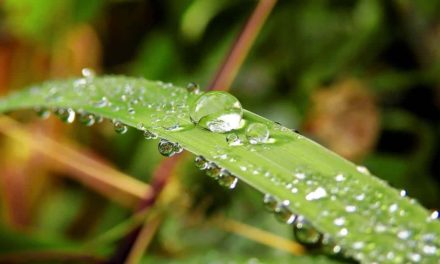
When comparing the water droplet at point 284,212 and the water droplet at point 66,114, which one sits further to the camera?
the water droplet at point 66,114

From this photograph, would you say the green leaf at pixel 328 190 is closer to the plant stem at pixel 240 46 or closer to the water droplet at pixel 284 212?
the water droplet at pixel 284 212

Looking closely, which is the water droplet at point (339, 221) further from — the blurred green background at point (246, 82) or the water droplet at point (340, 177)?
the blurred green background at point (246, 82)

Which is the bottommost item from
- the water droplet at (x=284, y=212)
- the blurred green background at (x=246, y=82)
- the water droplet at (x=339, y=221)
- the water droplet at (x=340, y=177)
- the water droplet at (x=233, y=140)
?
the blurred green background at (x=246, y=82)

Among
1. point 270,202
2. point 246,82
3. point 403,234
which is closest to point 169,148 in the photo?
point 270,202

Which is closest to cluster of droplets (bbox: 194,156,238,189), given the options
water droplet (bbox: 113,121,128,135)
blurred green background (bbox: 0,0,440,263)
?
water droplet (bbox: 113,121,128,135)

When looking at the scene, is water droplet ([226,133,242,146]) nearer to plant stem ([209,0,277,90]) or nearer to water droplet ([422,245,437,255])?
water droplet ([422,245,437,255])

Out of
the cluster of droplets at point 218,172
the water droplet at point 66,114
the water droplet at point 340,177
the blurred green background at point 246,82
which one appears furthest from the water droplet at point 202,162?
the blurred green background at point 246,82

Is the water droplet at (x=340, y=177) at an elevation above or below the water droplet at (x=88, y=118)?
above

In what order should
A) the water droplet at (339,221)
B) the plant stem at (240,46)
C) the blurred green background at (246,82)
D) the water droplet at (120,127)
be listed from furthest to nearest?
1. the blurred green background at (246,82)
2. the plant stem at (240,46)
3. the water droplet at (120,127)
4. the water droplet at (339,221)

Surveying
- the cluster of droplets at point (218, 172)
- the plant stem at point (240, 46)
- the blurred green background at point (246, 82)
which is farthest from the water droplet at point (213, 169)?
the blurred green background at point (246, 82)

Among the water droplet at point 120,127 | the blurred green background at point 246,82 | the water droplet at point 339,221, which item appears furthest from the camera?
the blurred green background at point 246,82
